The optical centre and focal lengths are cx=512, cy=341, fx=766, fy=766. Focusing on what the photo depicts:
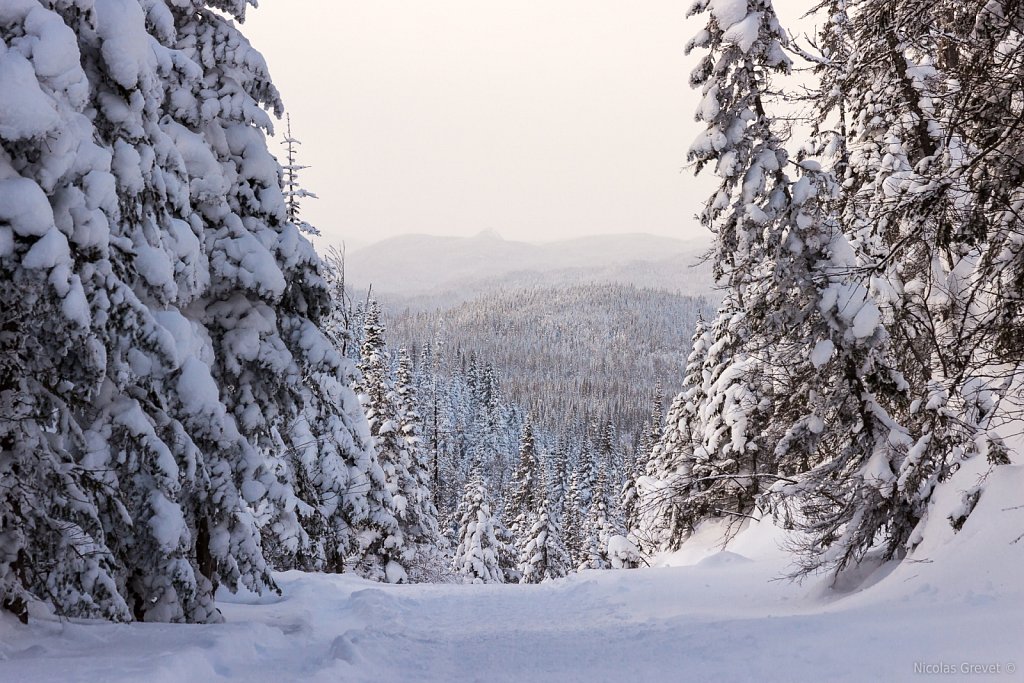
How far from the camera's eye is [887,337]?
11.0 meters

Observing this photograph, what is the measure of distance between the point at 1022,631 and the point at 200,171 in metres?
9.50

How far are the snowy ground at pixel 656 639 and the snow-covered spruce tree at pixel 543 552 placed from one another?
96.2ft

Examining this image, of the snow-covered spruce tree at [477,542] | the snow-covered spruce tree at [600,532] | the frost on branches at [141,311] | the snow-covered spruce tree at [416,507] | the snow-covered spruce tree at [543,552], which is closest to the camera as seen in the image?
the frost on branches at [141,311]

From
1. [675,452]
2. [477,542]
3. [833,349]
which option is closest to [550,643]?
[833,349]

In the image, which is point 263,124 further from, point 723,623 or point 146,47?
point 723,623

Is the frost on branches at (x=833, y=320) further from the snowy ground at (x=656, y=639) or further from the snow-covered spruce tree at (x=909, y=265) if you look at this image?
the snowy ground at (x=656, y=639)

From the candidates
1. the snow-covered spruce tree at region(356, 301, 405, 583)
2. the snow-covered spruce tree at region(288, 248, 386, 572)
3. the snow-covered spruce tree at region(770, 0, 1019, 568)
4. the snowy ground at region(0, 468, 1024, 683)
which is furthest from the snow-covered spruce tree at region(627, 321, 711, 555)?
the snow-covered spruce tree at region(356, 301, 405, 583)

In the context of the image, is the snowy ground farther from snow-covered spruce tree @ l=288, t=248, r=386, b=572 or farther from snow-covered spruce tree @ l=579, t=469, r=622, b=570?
snow-covered spruce tree @ l=579, t=469, r=622, b=570

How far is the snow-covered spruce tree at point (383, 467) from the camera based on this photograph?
2617 cm

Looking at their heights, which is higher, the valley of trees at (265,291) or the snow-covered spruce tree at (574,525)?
→ the valley of trees at (265,291)

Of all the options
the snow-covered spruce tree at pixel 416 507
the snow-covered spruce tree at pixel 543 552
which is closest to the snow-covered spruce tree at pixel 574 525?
the snow-covered spruce tree at pixel 543 552

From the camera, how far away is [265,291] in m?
9.37

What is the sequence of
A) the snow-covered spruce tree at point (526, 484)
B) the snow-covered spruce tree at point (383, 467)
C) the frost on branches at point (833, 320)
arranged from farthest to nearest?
the snow-covered spruce tree at point (526, 484), the snow-covered spruce tree at point (383, 467), the frost on branches at point (833, 320)

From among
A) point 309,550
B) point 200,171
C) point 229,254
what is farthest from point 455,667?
point 200,171
